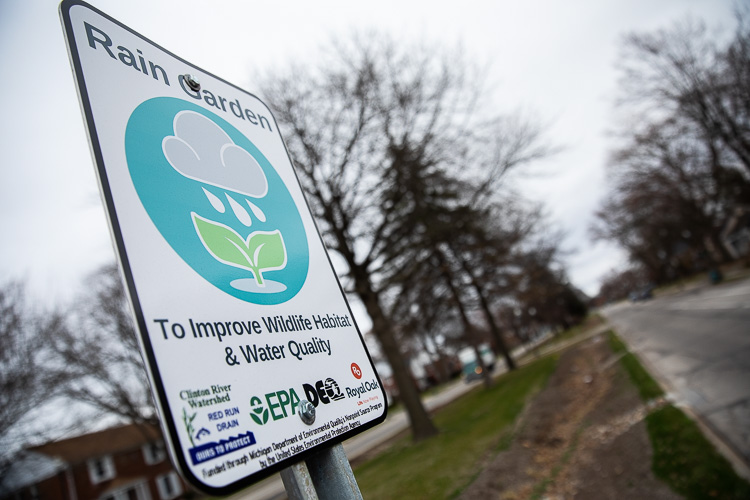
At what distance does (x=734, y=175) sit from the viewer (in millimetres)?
25422

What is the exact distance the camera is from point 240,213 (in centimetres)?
122

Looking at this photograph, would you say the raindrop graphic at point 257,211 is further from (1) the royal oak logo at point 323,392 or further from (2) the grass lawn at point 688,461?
(2) the grass lawn at point 688,461

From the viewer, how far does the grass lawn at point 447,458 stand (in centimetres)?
737

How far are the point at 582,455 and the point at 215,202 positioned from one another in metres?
7.43

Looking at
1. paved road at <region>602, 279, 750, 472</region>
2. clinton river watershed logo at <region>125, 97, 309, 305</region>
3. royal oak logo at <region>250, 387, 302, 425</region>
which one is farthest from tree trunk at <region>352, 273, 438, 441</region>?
royal oak logo at <region>250, 387, 302, 425</region>

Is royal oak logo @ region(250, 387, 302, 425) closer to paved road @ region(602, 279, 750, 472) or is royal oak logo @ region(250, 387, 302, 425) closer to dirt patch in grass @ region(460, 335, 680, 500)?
dirt patch in grass @ region(460, 335, 680, 500)

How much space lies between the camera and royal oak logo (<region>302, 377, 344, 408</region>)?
103cm

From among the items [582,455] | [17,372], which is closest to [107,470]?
[17,372]

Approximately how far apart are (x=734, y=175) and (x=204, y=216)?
113 ft

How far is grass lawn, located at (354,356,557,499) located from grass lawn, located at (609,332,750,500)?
306 centimetres

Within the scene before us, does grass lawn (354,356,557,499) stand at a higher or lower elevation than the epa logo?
lower

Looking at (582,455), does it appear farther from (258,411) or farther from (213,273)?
(213,273)

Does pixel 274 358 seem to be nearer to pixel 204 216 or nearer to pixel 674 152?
pixel 204 216

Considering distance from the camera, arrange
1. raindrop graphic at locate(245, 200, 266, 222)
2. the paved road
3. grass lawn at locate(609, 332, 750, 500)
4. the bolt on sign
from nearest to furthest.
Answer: the bolt on sign
raindrop graphic at locate(245, 200, 266, 222)
grass lawn at locate(609, 332, 750, 500)
the paved road
